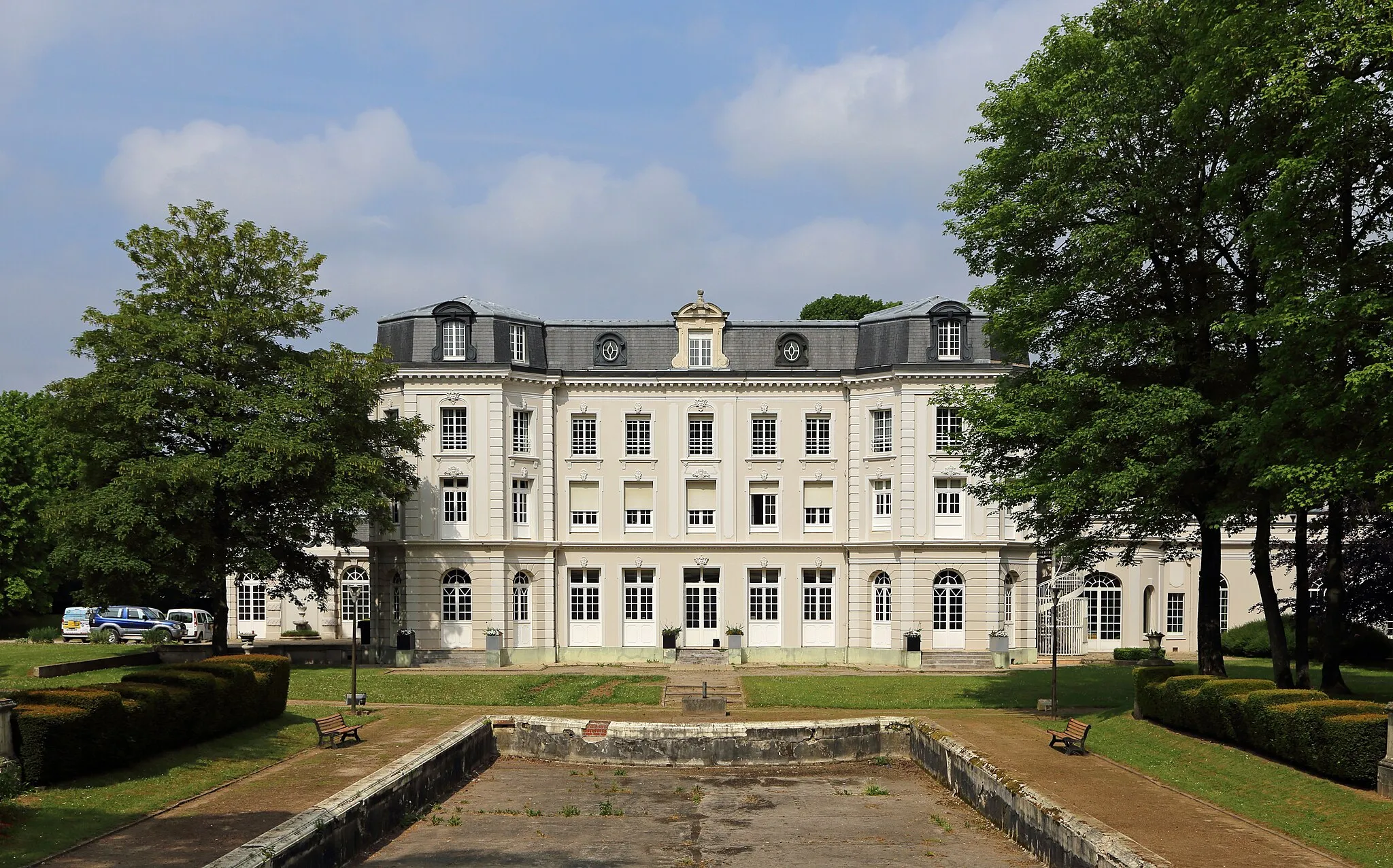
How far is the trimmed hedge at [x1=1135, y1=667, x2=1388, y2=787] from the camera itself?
17938 millimetres

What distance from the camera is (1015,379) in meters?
28.0

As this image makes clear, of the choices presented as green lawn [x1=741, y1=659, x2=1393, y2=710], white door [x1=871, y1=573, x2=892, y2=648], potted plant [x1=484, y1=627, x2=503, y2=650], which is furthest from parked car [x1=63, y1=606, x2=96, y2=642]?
white door [x1=871, y1=573, x2=892, y2=648]

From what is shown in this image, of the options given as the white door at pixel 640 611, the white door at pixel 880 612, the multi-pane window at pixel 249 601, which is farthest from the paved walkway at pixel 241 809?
the multi-pane window at pixel 249 601

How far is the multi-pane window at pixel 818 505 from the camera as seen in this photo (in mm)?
45781

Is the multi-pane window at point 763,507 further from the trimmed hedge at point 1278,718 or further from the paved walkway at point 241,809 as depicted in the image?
the paved walkway at point 241,809

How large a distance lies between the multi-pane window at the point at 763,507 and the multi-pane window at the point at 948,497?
5764 mm

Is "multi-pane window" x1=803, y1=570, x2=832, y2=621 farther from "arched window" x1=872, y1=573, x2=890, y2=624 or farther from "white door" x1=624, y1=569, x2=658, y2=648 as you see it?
"white door" x1=624, y1=569, x2=658, y2=648

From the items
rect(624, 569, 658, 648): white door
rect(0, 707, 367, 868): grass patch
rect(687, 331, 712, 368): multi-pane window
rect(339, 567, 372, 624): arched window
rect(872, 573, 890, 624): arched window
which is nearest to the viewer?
rect(0, 707, 367, 868): grass patch

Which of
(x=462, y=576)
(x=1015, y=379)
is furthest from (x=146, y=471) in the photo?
(x=1015, y=379)

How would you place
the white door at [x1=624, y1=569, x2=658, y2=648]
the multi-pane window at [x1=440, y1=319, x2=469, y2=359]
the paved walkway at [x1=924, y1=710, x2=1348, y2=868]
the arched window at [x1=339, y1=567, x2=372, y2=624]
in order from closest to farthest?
the paved walkway at [x1=924, y1=710, x2=1348, y2=868] → the multi-pane window at [x1=440, y1=319, x2=469, y2=359] → the white door at [x1=624, y1=569, x2=658, y2=648] → the arched window at [x1=339, y1=567, x2=372, y2=624]

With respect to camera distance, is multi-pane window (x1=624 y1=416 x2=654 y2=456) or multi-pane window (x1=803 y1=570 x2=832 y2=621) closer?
multi-pane window (x1=803 y1=570 x2=832 y2=621)

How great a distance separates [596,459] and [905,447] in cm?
1090

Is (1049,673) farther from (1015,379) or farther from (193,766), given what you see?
(193,766)

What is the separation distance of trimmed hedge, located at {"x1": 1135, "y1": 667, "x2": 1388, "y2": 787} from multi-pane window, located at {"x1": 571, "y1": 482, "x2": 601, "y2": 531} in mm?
23144
